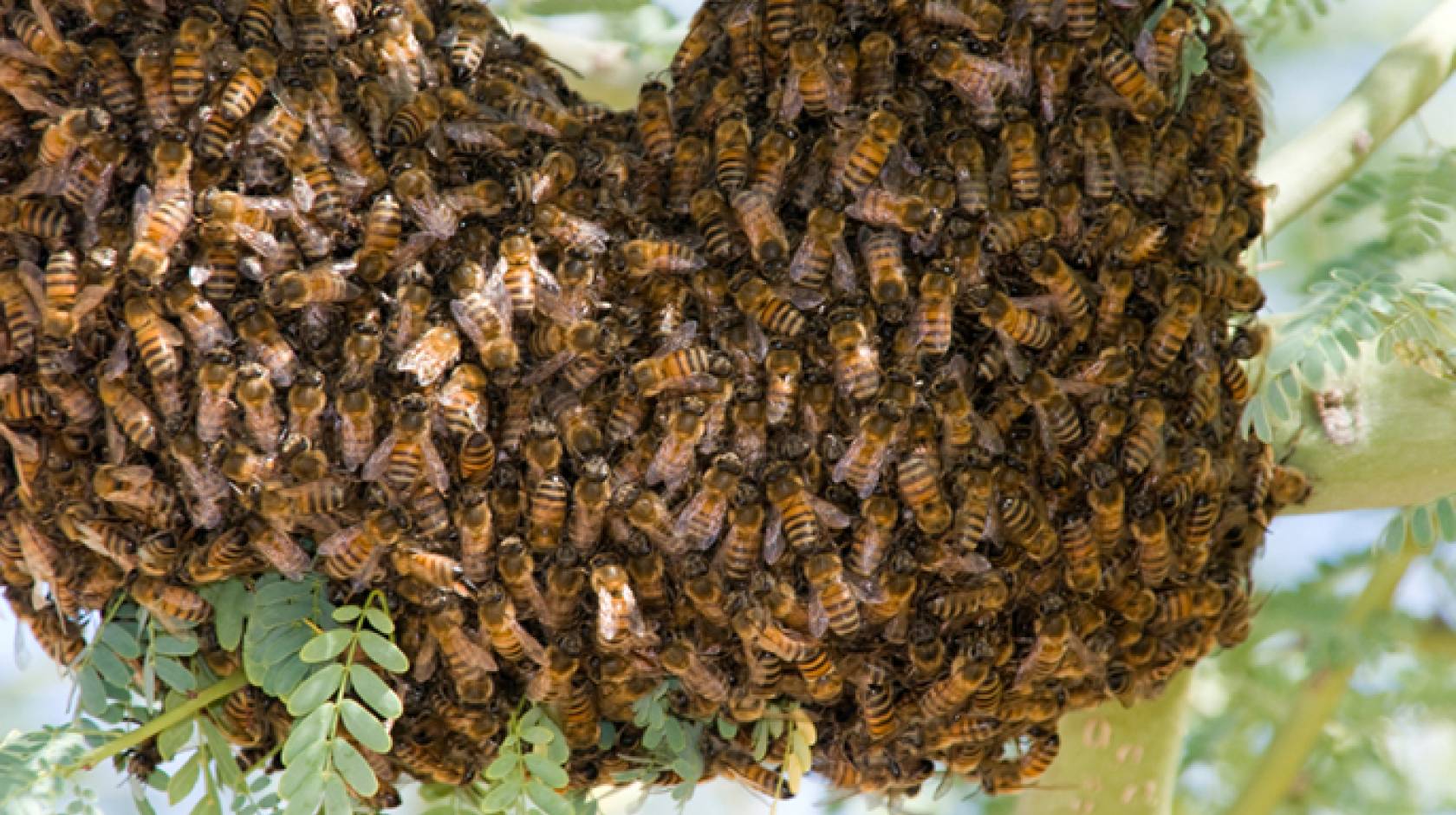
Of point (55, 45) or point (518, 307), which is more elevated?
point (55, 45)

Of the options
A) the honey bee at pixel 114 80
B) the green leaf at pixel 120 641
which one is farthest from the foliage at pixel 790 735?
the honey bee at pixel 114 80

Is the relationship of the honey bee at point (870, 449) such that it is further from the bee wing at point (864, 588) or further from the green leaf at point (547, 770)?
the green leaf at point (547, 770)

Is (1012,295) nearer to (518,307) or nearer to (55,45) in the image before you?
(518,307)

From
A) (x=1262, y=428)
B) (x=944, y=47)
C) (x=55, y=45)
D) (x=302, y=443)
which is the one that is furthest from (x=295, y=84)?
(x=1262, y=428)

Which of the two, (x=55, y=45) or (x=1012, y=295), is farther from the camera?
(x=1012, y=295)

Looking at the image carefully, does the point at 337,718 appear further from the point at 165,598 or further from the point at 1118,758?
the point at 1118,758

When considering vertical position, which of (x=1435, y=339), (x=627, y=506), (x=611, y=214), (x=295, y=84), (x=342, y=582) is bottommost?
(x=342, y=582)
